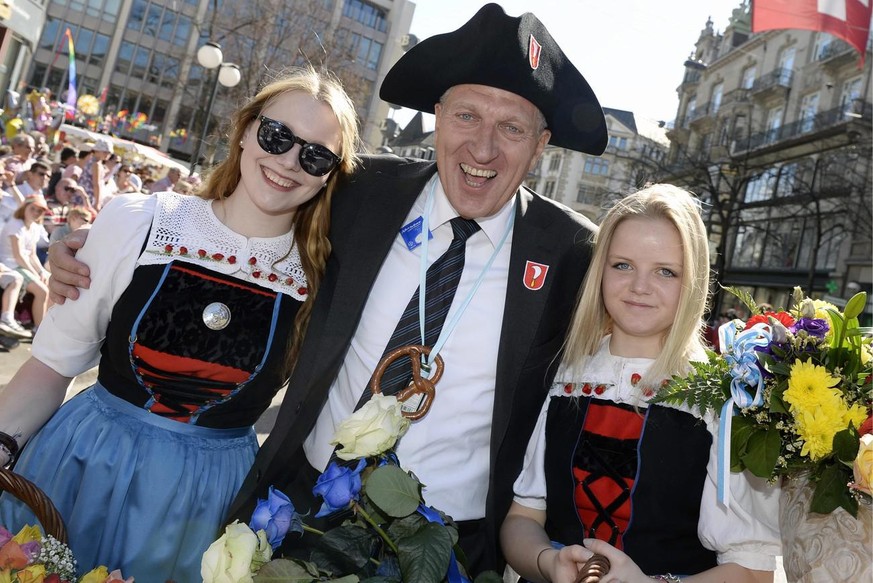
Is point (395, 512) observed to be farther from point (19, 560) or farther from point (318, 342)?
point (318, 342)

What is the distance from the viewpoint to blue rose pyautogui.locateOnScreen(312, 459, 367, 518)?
1.37 m

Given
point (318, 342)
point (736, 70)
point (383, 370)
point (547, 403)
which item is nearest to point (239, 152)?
point (318, 342)

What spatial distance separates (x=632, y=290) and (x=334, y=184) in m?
1.12

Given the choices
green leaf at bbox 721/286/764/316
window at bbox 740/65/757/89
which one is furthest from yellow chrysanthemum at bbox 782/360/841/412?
window at bbox 740/65/757/89

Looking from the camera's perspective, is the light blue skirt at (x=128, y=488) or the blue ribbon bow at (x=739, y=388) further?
the light blue skirt at (x=128, y=488)

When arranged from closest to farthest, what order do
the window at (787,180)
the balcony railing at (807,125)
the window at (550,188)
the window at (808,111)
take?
the balcony railing at (807,125) → the window at (787,180) → the window at (808,111) → the window at (550,188)

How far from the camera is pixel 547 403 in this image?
2445 mm

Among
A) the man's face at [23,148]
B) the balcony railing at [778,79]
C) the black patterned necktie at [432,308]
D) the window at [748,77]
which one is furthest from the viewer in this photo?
the window at [748,77]

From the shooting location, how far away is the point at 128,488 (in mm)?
Result: 2242

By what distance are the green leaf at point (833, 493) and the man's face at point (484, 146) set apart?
1.42 m

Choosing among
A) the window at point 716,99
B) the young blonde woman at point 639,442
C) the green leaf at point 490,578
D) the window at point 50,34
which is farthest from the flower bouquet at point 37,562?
the window at point 50,34

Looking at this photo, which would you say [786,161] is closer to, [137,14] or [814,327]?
[814,327]

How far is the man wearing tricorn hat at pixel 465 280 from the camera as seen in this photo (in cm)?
249

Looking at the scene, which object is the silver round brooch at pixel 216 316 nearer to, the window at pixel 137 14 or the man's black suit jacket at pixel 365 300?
the man's black suit jacket at pixel 365 300
